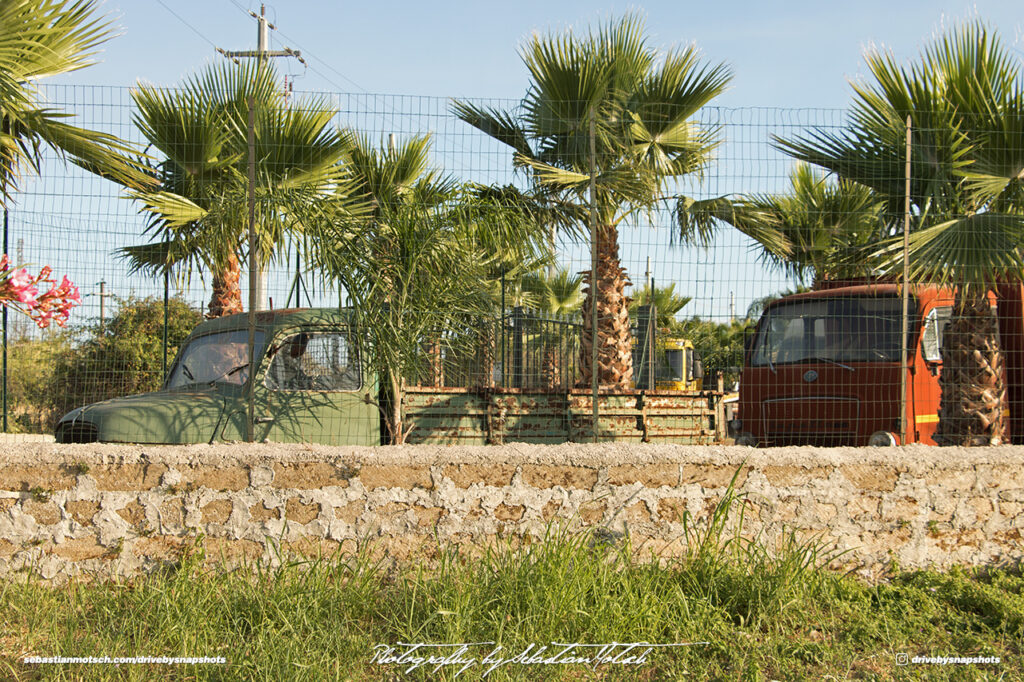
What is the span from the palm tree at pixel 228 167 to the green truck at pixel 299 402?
24.1 inches

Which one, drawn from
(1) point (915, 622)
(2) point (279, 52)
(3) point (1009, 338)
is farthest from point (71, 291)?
(2) point (279, 52)

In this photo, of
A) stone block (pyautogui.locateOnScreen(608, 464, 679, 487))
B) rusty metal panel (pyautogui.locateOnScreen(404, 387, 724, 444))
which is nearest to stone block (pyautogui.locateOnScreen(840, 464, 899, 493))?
stone block (pyautogui.locateOnScreen(608, 464, 679, 487))

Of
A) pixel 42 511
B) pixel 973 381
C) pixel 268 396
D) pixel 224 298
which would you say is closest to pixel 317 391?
pixel 268 396

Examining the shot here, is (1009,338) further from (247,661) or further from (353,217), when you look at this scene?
(247,661)

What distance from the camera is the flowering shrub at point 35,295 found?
3.36 meters

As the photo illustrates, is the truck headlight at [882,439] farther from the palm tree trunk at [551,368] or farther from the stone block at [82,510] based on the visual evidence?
→ the stone block at [82,510]

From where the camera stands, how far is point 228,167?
20.4 ft

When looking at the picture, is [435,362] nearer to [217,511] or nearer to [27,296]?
[217,511]

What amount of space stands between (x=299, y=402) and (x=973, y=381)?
5147 mm

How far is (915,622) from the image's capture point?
3.84 metres

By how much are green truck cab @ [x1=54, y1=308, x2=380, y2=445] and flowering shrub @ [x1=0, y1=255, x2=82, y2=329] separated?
5.30 feet

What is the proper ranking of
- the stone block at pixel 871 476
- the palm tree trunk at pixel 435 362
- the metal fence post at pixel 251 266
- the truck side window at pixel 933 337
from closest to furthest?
the stone block at pixel 871 476 → the metal fence post at pixel 251 266 → the palm tree trunk at pixel 435 362 → the truck side window at pixel 933 337

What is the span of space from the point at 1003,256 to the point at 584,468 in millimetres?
3337

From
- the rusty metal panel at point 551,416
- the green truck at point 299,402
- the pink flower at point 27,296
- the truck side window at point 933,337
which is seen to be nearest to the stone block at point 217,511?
the green truck at point 299,402
